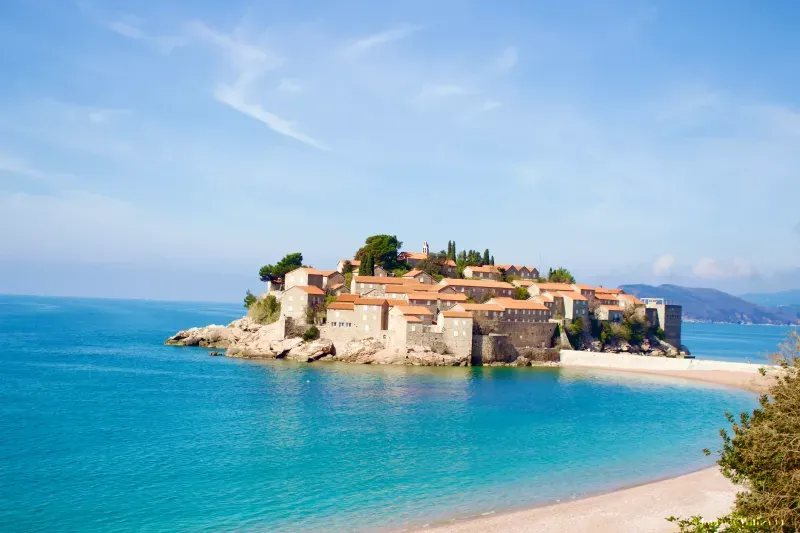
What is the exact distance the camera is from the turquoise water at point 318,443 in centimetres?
2002

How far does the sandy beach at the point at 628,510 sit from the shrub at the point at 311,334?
40.2 meters

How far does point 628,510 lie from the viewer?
20203 mm

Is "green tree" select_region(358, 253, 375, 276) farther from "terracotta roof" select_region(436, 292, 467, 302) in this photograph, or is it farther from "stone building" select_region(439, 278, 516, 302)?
"terracotta roof" select_region(436, 292, 467, 302)

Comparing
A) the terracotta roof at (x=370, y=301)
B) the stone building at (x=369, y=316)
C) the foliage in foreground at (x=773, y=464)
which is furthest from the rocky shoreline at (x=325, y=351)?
the foliage in foreground at (x=773, y=464)

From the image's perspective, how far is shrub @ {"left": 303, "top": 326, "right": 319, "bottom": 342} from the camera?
5959 cm

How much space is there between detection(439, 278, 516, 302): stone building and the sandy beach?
44.3 m

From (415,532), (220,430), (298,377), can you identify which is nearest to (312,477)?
(415,532)

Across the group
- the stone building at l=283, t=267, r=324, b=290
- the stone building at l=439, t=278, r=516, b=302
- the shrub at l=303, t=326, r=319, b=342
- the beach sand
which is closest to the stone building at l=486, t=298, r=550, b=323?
the stone building at l=439, t=278, r=516, b=302

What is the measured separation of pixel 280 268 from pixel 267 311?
38.6 feet

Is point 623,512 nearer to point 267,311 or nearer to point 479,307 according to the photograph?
point 479,307

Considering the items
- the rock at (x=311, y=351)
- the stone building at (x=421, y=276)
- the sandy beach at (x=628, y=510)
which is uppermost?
the stone building at (x=421, y=276)

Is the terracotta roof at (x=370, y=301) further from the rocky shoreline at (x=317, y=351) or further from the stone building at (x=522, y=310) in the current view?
the stone building at (x=522, y=310)

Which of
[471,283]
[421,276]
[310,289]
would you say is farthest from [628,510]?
[421,276]

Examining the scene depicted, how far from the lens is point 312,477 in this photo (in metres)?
23.3
